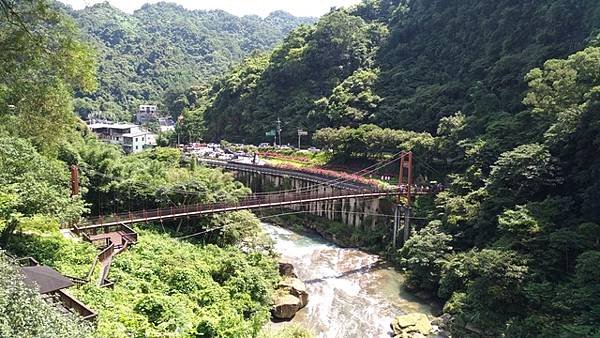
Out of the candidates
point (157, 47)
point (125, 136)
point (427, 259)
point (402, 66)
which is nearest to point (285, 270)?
point (427, 259)

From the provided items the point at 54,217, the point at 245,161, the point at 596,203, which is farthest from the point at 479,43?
the point at 54,217

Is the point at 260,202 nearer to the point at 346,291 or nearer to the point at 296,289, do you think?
the point at 296,289

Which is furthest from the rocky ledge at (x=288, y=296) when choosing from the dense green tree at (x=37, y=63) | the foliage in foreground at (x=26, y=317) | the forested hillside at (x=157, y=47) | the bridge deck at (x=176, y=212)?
the forested hillside at (x=157, y=47)

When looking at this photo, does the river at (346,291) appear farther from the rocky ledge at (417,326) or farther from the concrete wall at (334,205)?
the concrete wall at (334,205)

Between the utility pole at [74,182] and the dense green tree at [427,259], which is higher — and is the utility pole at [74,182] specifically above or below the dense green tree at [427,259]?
above

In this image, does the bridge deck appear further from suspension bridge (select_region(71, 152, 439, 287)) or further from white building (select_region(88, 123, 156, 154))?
white building (select_region(88, 123, 156, 154))

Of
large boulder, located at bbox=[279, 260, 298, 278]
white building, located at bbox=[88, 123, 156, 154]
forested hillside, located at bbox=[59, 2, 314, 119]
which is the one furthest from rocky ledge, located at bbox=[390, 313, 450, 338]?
forested hillside, located at bbox=[59, 2, 314, 119]

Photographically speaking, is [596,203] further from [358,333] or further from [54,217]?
[54,217]
